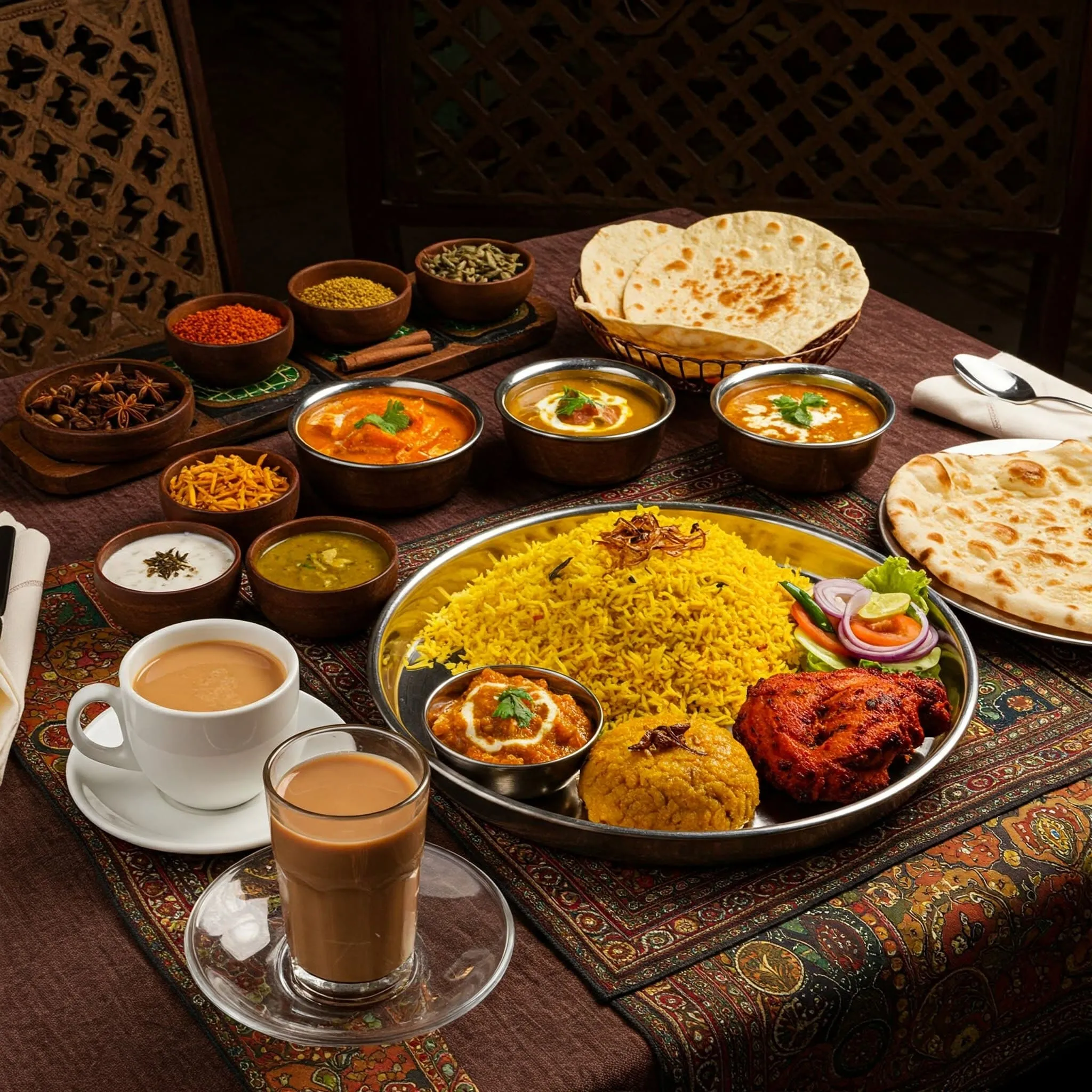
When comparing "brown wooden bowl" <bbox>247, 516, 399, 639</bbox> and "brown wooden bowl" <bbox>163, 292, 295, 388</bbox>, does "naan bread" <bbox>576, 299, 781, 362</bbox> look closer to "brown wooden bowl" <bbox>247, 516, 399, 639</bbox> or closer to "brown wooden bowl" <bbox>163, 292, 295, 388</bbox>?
"brown wooden bowl" <bbox>163, 292, 295, 388</bbox>

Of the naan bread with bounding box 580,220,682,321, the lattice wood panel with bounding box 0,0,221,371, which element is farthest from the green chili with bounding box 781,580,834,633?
the lattice wood panel with bounding box 0,0,221,371

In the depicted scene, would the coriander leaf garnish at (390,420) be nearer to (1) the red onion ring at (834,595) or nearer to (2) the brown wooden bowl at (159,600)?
(2) the brown wooden bowl at (159,600)

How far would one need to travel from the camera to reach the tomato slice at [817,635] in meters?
1.68

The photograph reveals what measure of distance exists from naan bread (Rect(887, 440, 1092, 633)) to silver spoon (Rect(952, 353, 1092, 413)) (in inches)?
10.8

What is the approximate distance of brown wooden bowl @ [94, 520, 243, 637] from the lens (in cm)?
168

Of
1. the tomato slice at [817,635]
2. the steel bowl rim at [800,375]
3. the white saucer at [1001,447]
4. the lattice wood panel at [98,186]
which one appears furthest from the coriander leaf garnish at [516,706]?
the lattice wood panel at [98,186]

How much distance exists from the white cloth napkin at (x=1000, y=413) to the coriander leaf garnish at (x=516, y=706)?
50.8 inches

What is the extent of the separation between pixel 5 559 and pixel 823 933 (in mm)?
1253

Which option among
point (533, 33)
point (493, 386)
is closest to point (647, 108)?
point (493, 386)

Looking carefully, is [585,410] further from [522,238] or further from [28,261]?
[522,238]

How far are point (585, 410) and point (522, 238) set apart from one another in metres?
4.66

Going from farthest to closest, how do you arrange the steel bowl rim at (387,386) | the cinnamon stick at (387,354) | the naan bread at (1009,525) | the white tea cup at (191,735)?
the cinnamon stick at (387,354)
the steel bowl rim at (387,386)
the naan bread at (1009,525)
the white tea cup at (191,735)

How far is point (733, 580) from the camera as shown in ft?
5.59

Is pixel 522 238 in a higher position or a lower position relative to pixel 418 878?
lower
